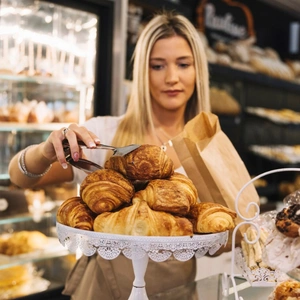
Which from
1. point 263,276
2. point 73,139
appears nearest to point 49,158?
point 73,139

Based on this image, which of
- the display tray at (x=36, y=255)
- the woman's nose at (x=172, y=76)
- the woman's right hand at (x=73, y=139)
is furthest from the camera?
the display tray at (x=36, y=255)

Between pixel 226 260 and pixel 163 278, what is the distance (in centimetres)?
66

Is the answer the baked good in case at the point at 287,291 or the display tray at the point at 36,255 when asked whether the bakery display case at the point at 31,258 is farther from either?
the baked good in case at the point at 287,291

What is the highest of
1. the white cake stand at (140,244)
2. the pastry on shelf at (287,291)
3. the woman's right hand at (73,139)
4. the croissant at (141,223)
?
the woman's right hand at (73,139)

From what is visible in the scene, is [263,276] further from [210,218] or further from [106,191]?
[106,191]

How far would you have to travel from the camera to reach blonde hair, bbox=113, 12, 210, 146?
169 centimetres

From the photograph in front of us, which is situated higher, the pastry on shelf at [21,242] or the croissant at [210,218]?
the croissant at [210,218]

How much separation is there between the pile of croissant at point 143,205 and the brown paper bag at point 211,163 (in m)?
0.22

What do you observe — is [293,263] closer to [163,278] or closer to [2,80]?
[163,278]

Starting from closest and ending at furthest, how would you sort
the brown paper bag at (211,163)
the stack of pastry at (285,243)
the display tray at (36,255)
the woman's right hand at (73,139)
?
the stack of pastry at (285,243) → the woman's right hand at (73,139) → the brown paper bag at (211,163) → the display tray at (36,255)

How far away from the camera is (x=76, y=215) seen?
99 centimetres

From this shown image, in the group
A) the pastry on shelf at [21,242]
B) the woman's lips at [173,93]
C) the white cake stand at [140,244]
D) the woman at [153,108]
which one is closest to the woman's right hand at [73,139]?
the white cake stand at [140,244]

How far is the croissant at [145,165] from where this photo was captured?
3.39ft

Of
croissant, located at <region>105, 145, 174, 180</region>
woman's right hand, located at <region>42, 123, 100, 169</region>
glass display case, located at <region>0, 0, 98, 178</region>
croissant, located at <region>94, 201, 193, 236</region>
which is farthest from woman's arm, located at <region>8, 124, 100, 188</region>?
glass display case, located at <region>0, 0, 98, 178</region>
